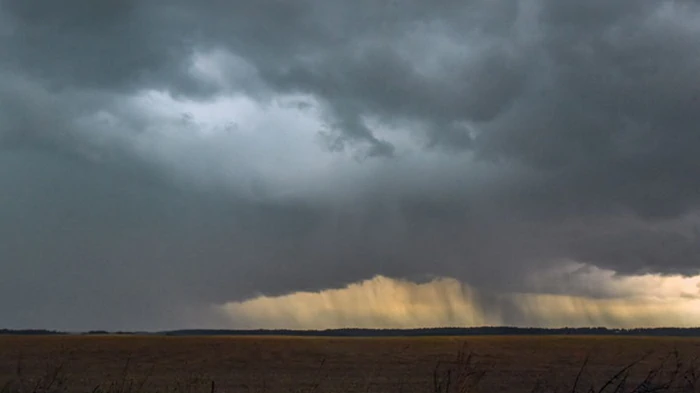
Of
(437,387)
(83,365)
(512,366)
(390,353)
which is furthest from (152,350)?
(437,387)

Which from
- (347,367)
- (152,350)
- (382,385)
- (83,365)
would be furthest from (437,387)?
(152,350)

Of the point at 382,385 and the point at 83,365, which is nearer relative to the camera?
the point at 382,385

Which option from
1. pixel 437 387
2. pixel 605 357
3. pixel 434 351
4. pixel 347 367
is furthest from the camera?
pixel 434 351

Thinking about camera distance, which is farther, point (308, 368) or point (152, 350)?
point (152, 350)

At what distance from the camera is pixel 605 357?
233 feet

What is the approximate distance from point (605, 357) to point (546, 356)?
6.34 meters

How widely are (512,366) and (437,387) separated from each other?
60029 millimetres

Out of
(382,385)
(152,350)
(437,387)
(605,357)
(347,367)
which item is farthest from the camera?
(152,350)

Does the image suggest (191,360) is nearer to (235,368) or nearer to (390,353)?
(235,368)

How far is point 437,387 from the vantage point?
505 cm

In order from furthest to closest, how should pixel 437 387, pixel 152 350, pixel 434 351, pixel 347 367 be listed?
1. pixel 152 350
2. pixel 434 351
3. pixel 347 367
4. pixel 437 387

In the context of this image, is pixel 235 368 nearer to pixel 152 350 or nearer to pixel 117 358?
pixel 117 358

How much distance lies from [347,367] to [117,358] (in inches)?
1031

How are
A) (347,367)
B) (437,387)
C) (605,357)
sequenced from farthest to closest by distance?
(605,357) → (347,367) → (437,387)
